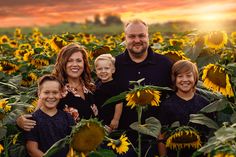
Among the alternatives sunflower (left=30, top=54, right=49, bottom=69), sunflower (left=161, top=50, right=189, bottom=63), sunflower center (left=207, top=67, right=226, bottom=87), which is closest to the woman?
sunflower (left=161, top=50, right=189, bottom=63)

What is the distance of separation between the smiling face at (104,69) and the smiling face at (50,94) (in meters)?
0.84

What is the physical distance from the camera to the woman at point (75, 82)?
500 centimetres

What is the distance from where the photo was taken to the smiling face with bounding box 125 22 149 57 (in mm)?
5508

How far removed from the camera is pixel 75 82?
518cm

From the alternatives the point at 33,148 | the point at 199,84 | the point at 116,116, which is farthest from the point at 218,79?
the point at 33,148

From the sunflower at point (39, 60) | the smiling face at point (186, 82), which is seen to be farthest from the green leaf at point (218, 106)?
the sunflower at point (39, 60)

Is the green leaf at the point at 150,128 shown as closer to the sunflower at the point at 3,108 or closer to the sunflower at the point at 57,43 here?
the sunflower at the point at 3,108

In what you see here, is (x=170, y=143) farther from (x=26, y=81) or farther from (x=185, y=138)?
(x=26, y=81)

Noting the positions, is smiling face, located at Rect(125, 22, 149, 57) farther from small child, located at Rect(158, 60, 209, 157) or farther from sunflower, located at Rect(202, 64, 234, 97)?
sunflower, located at Rect(202, 64, 234, 97)

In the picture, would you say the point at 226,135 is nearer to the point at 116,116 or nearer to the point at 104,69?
the point at 116,116

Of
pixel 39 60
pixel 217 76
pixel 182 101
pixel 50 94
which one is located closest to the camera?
pixel 217 76

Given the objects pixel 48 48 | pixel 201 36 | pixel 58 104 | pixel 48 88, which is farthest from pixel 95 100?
pixel 48 48

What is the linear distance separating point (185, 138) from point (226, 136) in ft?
4.31

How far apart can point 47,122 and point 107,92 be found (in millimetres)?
987
